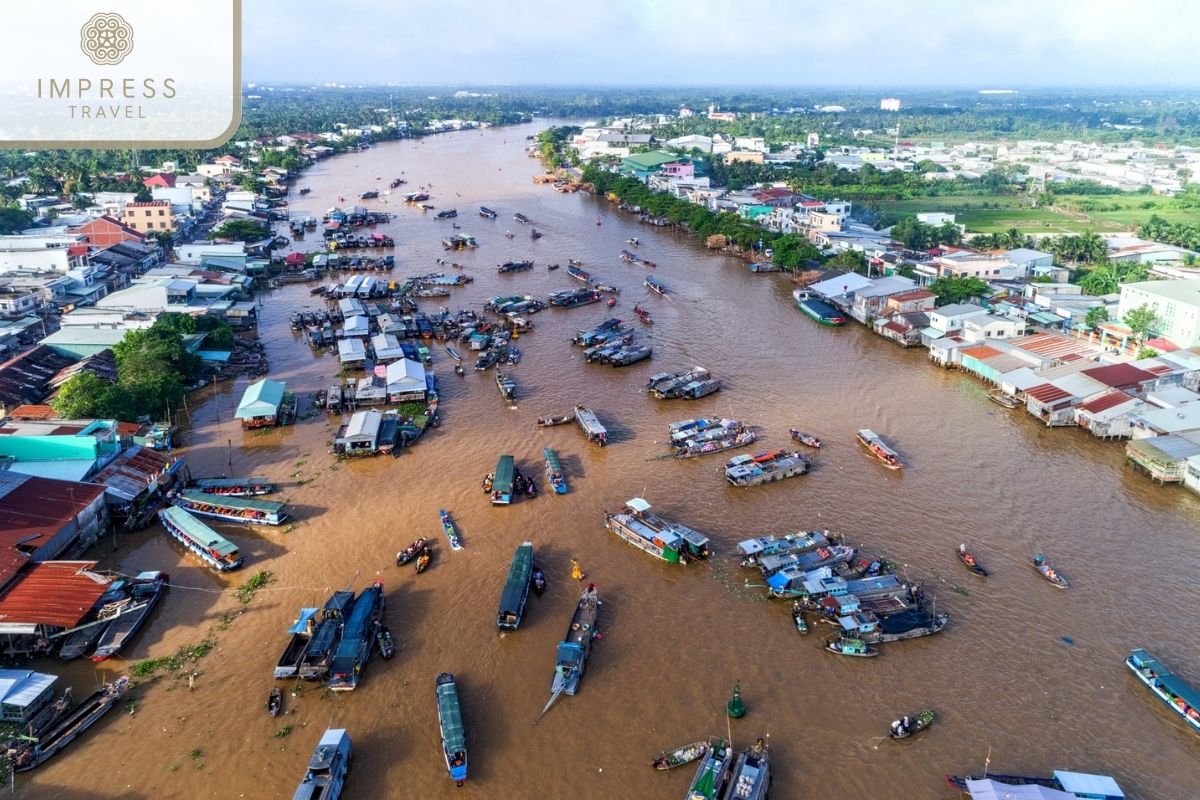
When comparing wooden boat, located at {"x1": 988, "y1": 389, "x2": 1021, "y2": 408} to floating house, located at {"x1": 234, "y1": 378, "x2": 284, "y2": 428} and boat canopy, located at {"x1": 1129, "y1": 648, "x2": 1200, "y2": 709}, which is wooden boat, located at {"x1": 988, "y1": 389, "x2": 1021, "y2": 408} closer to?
boat canopy, located at {"x1": 1129, "y1": 648, "x2": 1200, "y2": 709}

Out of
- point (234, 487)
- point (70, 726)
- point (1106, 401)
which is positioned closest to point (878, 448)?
point (1106, 401)

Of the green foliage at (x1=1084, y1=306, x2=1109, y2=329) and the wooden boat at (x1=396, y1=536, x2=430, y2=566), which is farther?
the green foliage at (x1=1084, y1=306, x2=1109, y2=329)

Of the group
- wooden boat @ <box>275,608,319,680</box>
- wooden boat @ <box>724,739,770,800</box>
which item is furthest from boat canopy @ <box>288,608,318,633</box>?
wooden boat @ <box>724,739,770,800</box>

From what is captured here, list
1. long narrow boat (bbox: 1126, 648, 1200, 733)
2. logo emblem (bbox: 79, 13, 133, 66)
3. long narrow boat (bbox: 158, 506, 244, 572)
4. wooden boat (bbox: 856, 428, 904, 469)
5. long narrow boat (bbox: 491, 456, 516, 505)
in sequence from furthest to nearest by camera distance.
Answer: wooden boat (bbox: 856, 428, 904, 469), long narrow boat (bbox: 491, 456, 516, 505), long narrow boat (bbox: 158, 506, 244, 572), long narrow boat (bbox: 1126, 648, 1200, 733), logo emblem (bbox: 79, 13, 133, 66)

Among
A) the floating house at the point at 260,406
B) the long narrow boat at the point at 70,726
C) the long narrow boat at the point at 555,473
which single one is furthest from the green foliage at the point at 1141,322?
the long narrow boat at the point at 70,726

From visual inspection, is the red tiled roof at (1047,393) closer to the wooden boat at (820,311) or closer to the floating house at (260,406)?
the wooden boat at (820,311)
